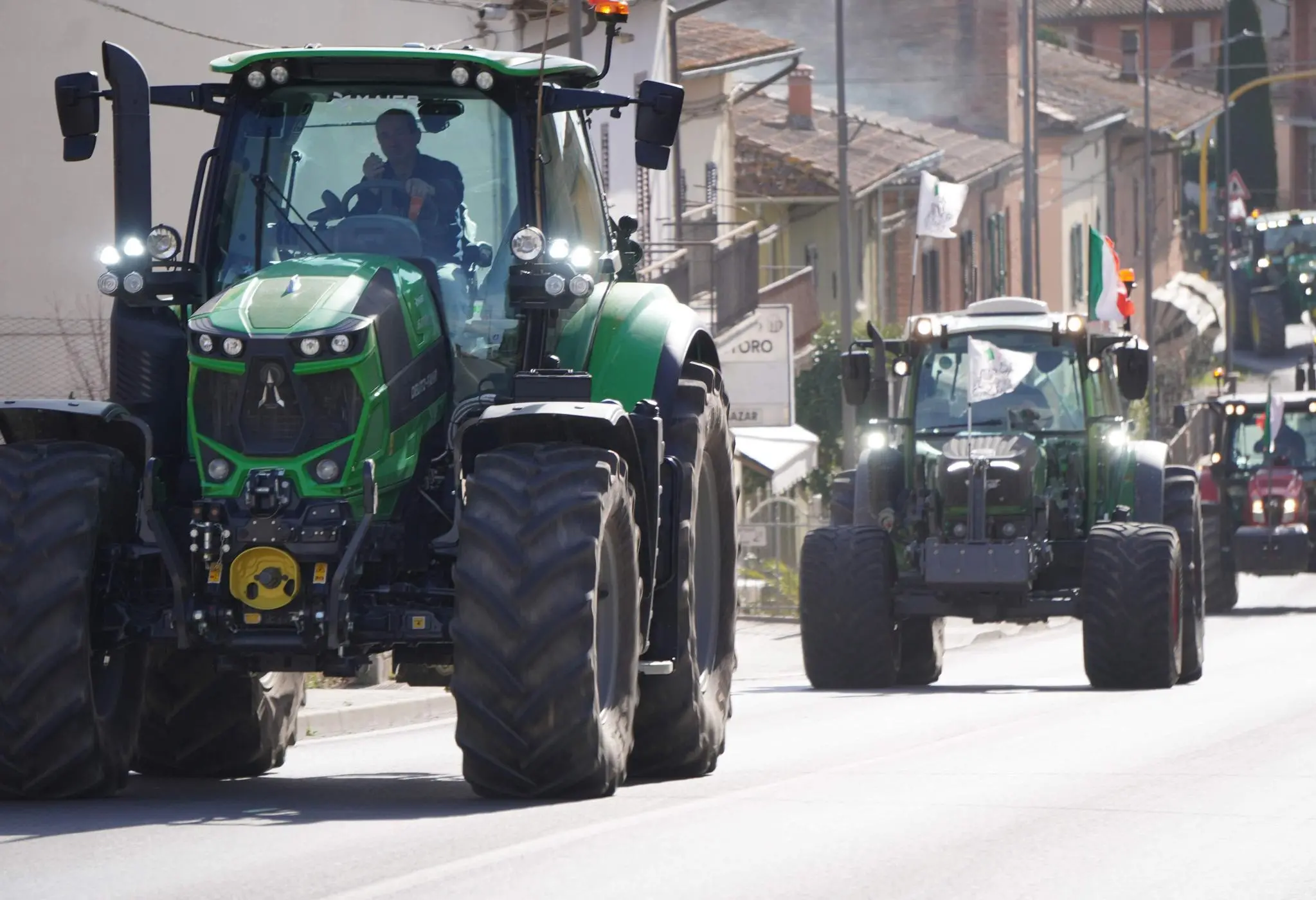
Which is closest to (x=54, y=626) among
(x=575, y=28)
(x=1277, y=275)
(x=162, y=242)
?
(x=162, y=242)

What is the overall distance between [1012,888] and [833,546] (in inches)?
420

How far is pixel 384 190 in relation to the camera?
1094 centimetres

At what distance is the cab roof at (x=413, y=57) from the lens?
10.9 metres

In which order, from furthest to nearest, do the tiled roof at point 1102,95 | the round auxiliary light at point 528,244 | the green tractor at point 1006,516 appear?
the tiled roof at point 1102,95 → the green tractor at point 1006,516 → the round auxiliary light at point 528,244

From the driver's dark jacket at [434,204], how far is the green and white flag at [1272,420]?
73.8 ft

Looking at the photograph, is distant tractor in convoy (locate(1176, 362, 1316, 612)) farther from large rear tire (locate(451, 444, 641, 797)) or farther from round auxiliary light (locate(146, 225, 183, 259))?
large rear tire (locate(451, 444, 641, 797))

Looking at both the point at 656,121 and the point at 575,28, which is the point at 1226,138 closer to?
the point at 575,28

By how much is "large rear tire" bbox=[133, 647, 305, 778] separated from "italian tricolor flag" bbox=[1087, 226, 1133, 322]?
16.9 m

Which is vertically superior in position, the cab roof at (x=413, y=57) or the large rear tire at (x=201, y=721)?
the cab roof at (x=413, y=57)

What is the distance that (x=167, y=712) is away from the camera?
11.5 m

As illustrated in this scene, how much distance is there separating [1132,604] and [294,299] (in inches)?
369

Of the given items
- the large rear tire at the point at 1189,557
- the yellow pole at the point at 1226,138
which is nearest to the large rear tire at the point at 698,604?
the large rear tire at the point at 1189,557

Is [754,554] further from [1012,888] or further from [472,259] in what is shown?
[1012,888]

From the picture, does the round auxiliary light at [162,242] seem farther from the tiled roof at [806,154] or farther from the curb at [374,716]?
the tiled roof at [806,154]
